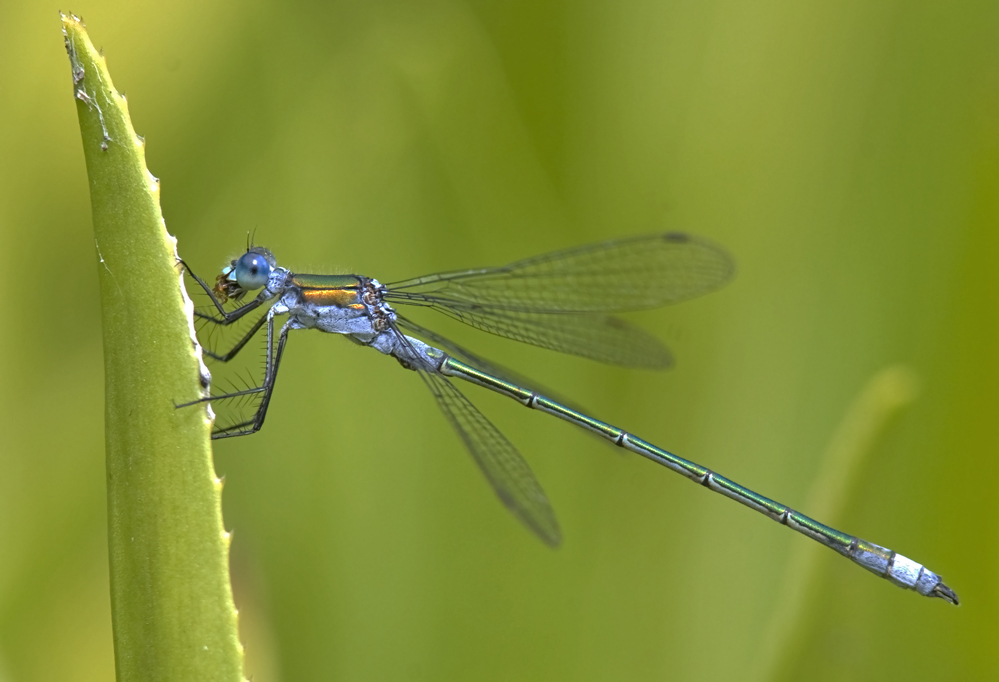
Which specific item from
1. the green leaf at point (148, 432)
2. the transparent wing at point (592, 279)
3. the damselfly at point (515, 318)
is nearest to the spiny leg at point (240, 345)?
the damselfly at point (515, 318)

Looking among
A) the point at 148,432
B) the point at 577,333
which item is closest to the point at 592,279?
the point at 577,333

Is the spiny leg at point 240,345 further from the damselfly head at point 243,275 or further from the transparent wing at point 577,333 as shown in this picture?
the transparent wing at point 577,333

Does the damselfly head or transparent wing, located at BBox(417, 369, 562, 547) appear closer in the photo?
transparent wing, located at BBox(417, 369, 562, 547)

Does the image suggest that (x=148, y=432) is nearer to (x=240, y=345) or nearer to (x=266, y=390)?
(x=266, y=390)

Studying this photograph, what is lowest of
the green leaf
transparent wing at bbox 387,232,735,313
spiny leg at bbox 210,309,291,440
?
the green leaf

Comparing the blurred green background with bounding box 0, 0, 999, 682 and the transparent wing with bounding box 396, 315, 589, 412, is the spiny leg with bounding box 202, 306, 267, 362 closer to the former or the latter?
the blurred green background with bounding box 0, 0, 999, 682

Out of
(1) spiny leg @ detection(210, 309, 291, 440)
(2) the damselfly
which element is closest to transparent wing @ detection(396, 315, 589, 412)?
(2) the damselfly

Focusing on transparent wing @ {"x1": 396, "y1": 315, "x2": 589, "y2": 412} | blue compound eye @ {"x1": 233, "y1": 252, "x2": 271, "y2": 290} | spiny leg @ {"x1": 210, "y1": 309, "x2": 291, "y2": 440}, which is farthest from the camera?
transparent wing @ {"x1": 396, "y1": 315, "x2": 589, "y2": 412}

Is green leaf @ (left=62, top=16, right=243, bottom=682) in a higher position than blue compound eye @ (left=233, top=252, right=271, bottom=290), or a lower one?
lower
